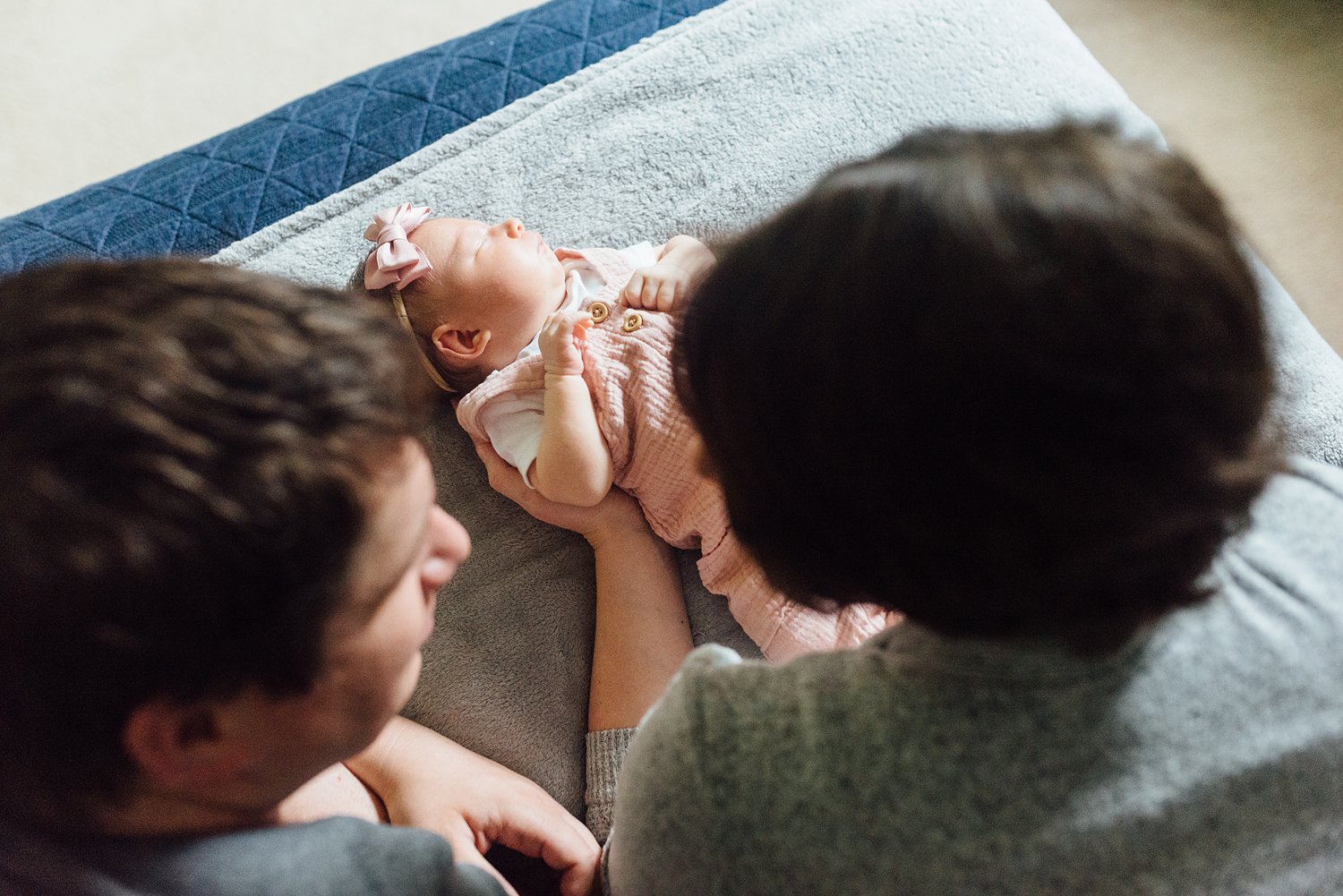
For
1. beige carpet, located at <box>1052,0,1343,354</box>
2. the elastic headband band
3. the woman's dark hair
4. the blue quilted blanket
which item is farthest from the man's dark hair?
beige carpet, located at <box>1052,0,1343,354</box>

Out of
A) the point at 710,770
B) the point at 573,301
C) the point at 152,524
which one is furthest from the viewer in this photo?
the point at 573,301

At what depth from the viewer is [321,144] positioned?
1.17 m

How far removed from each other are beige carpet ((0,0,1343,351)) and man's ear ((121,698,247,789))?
168 centimetres

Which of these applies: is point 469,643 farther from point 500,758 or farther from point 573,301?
point 573,301

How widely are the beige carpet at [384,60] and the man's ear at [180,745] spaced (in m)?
1.68

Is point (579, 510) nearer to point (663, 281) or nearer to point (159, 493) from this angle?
point (663, 281)

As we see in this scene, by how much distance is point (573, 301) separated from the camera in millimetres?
1064

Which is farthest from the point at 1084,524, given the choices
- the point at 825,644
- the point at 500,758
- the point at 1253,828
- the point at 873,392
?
the point at 500,758

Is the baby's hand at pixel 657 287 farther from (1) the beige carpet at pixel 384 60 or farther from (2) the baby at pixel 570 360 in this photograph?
(1) the beige carpet at pixel 384 60

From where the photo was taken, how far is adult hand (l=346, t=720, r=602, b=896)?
808 mm

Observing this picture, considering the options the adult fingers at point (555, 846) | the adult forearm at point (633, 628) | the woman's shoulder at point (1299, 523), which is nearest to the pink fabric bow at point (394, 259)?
the adult forearm at point (633, 628)

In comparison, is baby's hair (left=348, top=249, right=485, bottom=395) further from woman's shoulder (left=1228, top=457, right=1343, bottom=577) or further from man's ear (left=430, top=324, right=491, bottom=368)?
woman's shoulder (left=1228, top=457, right=1343, bottom=577)

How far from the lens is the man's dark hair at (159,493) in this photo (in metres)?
0.43

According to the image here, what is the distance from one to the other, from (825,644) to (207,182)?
3.09 feet
